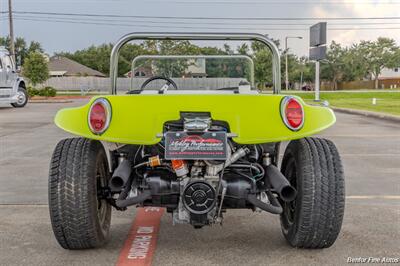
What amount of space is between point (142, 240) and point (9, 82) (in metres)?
20.4

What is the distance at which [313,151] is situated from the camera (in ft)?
11.6

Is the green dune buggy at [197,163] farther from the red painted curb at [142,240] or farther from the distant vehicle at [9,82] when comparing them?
the distant vehicle at [9,82]

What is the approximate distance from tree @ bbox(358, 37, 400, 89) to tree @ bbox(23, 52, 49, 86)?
63577 millimetres

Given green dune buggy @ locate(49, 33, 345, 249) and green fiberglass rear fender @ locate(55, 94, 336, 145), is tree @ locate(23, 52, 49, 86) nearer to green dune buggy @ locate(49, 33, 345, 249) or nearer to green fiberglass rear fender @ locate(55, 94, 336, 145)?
green dune buggy @ locate(49, 33, 345, 249)

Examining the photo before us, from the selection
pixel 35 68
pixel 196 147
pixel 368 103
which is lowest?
pixel 368 103

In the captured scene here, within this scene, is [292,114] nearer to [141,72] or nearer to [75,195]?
[75,195]

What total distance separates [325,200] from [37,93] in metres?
35.2

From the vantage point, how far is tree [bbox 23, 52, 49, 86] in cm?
4019

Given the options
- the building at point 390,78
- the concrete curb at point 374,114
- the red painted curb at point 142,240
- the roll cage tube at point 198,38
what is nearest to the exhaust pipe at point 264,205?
the red painted curb at point 142,240

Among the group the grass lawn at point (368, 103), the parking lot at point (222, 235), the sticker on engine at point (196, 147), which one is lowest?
the grass lawn at point (368, 103)

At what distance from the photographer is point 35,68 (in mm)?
40219

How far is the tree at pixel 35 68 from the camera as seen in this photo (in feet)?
132

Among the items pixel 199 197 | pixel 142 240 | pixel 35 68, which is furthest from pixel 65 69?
pixel 199 197

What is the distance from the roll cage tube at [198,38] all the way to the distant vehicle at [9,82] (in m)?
19.2
